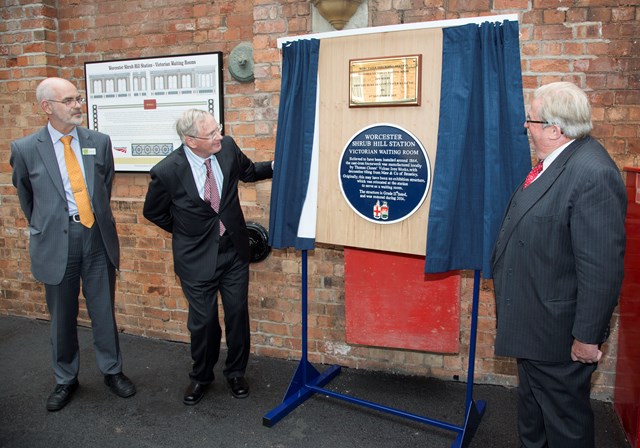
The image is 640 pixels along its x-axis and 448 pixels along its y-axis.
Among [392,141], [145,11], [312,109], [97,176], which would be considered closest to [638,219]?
[392,141]

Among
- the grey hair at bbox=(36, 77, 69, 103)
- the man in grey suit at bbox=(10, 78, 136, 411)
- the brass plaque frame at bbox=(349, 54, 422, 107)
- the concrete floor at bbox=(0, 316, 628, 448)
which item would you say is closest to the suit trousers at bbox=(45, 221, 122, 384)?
the man in grey suit at bbox=(10, 78, 136, 411)

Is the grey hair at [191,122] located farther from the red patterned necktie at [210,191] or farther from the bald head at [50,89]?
the bald head at [50,89]

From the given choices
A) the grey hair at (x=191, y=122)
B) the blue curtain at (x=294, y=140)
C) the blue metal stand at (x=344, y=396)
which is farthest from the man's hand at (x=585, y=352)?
the grey hair at (x=191, y=122)

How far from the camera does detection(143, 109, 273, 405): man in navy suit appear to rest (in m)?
3.12

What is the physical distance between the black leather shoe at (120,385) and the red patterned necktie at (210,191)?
52.4 inches

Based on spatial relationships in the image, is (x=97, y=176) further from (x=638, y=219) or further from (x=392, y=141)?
(x=638, y=219)

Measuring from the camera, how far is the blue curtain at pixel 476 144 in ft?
8.09

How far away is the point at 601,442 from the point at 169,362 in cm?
287

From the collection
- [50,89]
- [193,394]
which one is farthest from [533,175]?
[50,89]

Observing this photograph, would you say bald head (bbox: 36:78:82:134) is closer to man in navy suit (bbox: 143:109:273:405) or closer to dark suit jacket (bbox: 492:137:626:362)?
man in navy suit (bbox: 143:109:273:405)

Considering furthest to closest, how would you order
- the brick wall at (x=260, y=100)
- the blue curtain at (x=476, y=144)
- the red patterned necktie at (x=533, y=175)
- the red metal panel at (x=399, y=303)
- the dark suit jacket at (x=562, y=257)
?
the red metal panel at (x=399, y=303) < the brick wall at (x=260, y=100) < the blue curtain at (x=476, y=144) < the red patterned necktie at (x=533, y=175) < the dark suit jacket at (x=562, y=257)

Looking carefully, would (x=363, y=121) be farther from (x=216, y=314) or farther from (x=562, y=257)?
(x=216, y=314)

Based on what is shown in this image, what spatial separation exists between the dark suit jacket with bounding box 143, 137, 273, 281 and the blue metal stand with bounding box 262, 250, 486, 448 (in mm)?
533

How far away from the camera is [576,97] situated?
2064 millimetres
